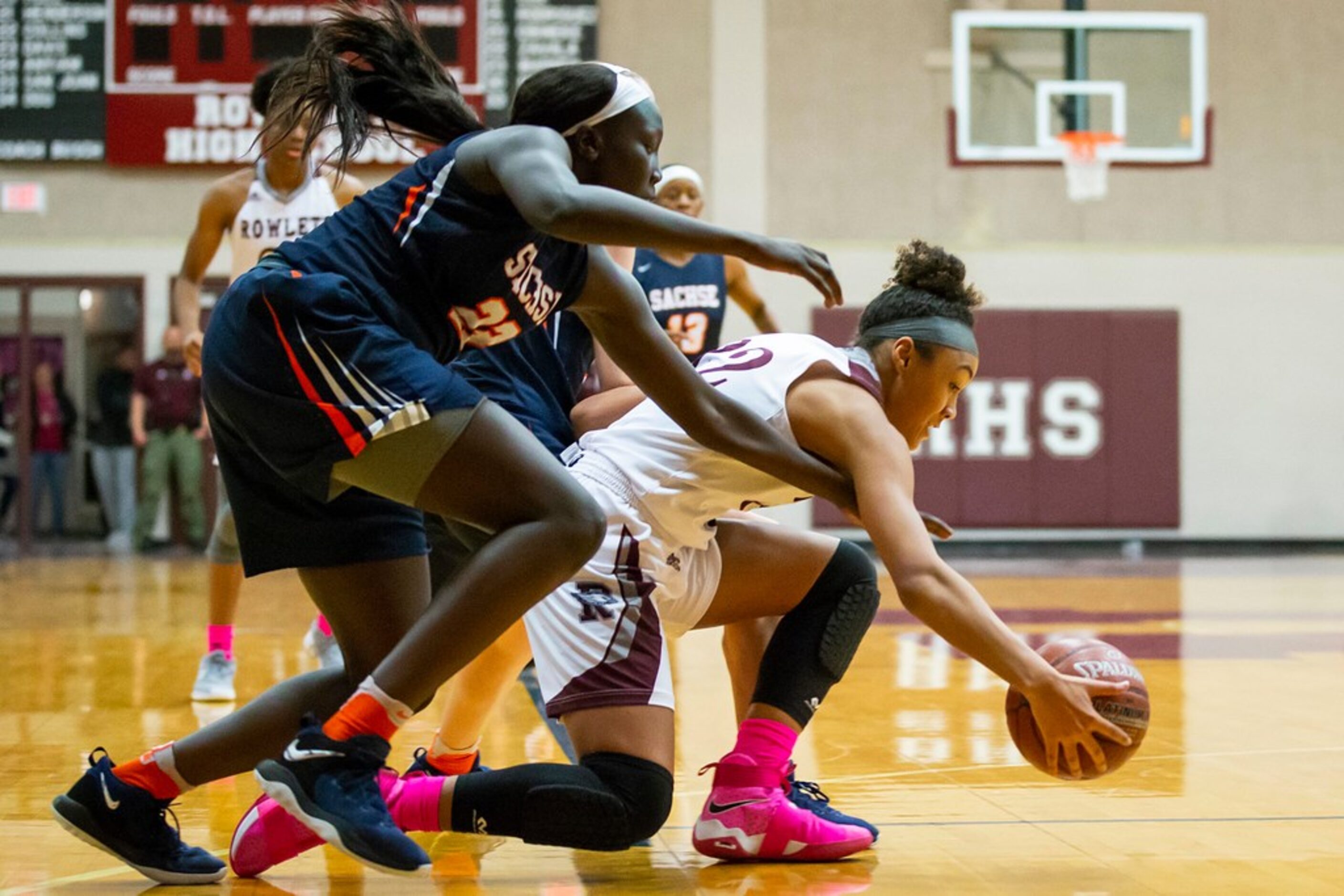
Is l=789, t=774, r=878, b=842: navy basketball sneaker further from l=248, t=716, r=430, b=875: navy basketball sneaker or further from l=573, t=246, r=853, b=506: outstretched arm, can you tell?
l=248, t=716, r=430, b=875: navy basketball sneaker

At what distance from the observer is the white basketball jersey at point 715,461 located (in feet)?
9.64

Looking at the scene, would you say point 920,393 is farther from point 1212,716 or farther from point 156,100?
point 156,100

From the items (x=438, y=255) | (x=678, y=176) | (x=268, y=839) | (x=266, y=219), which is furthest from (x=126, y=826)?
(x=678, y=176)

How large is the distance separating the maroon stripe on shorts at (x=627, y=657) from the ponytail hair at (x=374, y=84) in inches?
33.1

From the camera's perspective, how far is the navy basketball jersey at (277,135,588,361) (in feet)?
8.13

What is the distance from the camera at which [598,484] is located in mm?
2998

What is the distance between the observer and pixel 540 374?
3.50 m

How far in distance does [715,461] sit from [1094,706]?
824 millimetres

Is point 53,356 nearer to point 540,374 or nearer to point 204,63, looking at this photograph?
point 204,63

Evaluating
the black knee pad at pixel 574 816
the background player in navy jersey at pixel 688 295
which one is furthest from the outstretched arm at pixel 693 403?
the background player in navy jersey at pixel 688 295

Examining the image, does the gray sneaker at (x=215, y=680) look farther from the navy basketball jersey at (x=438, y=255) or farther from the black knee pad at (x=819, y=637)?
the navy basketball jersey at (x=438, y=255)

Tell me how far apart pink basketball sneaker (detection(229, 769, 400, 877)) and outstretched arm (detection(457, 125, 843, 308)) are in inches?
40.4

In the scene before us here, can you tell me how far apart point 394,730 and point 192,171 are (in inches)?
475

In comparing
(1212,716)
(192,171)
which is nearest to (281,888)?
(1212,716)
